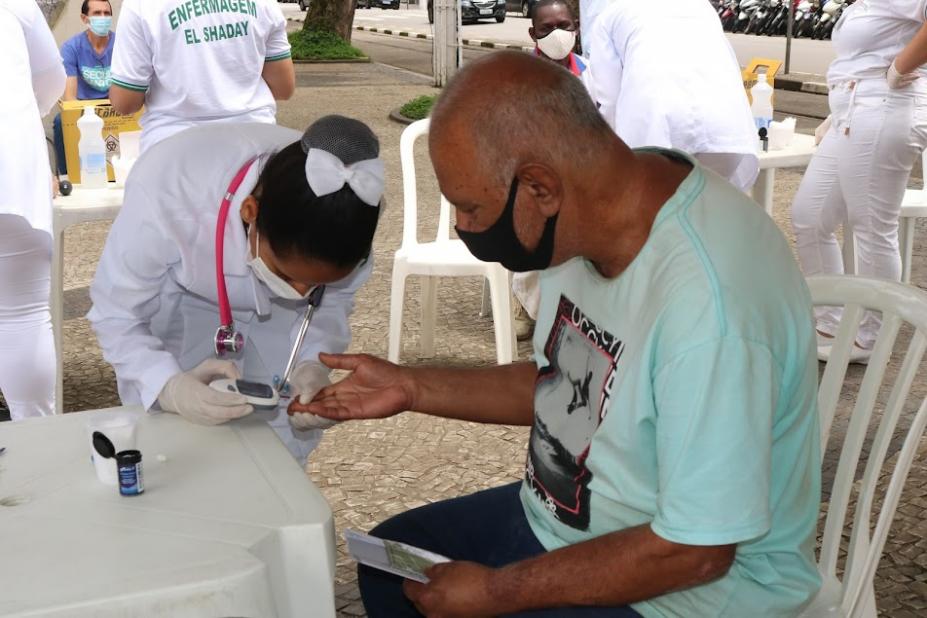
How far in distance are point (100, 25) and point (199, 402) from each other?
16.0 ft

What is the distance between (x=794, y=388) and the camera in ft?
5.03

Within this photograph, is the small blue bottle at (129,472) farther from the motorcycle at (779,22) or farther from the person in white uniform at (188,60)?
the motorcycle at (779,22)

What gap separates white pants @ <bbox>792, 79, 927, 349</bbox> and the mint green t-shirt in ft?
8.42

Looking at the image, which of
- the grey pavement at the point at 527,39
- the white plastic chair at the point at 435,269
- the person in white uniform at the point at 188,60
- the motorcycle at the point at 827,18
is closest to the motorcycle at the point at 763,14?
the grey pavement at the point at 527,39

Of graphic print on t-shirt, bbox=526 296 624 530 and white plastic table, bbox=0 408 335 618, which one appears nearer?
white plastic table, bbox=0 408 335 618

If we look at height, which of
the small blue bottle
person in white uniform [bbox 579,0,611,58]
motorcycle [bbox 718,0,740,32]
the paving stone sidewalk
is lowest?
motorcycle [bbox 718,0,740,32]

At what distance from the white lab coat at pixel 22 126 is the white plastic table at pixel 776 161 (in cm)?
291

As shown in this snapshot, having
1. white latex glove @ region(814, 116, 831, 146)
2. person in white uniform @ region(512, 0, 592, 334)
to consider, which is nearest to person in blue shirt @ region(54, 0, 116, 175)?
person in white uniform @ region(512, 0, 592, 334)

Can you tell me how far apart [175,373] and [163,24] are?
7.24ft

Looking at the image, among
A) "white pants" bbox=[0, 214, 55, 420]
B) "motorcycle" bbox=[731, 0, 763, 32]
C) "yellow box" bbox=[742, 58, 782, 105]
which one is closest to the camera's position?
"white pants" bbox=[0, 214, 55, 420]

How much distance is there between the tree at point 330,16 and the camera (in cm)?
1964

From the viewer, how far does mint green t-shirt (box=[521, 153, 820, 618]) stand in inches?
55.8

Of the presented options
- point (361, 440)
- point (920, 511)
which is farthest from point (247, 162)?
point (920, 511)

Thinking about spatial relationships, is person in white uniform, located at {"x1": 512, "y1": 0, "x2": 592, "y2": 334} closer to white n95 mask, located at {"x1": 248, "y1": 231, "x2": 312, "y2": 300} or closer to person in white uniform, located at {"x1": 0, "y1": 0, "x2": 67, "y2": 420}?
person in white uniform, located at {"x1": 0, "y1": 0, "x2": 67, "y2": 420}
